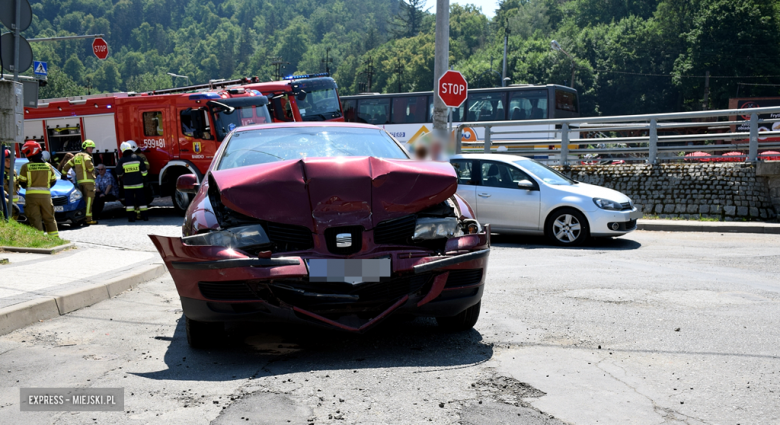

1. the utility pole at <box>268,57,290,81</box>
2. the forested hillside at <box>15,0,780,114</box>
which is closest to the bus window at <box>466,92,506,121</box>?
the utility pole at <box>268,57,290,81</box>

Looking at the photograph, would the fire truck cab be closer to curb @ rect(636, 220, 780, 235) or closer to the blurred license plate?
curb @ rect(636, 220, 780, 235)

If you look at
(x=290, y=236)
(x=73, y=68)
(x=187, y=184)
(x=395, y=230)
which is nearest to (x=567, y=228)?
(x=187, y=184)

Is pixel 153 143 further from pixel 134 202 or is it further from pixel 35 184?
pixel 35 184

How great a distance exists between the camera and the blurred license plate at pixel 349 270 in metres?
4.53

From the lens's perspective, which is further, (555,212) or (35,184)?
(555,212)

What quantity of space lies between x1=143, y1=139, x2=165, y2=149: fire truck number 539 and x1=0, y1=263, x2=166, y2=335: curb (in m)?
9.30

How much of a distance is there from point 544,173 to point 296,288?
8.08 metres

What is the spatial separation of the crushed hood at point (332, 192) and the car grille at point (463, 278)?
1.58 ft

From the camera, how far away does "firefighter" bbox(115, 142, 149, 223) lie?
15500 millimetres

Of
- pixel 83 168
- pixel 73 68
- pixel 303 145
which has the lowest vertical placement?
pixel 83 168

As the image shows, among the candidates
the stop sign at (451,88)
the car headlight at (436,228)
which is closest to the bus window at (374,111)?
the stop sign at (451,88)

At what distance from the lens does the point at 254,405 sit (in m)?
3.73

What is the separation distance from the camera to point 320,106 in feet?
70.4

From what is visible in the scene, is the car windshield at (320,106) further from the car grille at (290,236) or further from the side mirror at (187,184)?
the car grille at (290,236)
